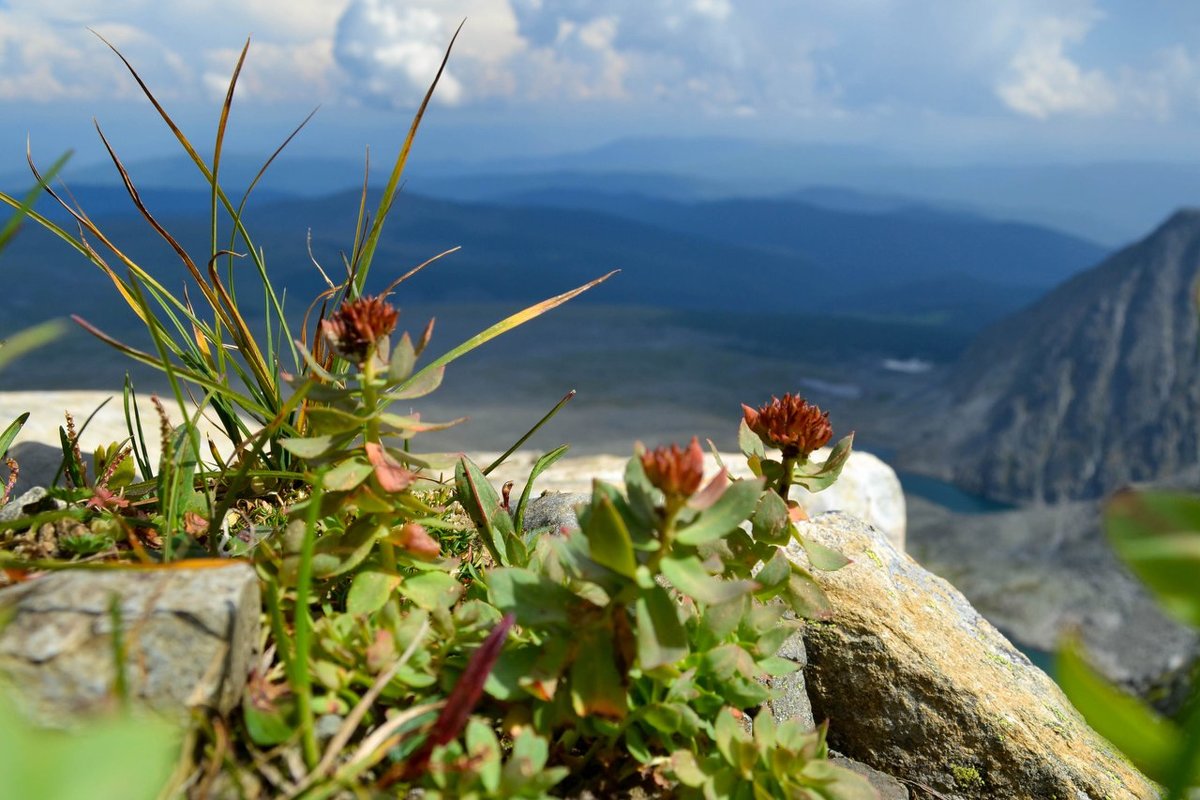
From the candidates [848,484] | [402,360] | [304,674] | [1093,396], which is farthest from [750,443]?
[1093,396]

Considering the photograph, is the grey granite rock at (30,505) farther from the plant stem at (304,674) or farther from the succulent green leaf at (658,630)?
the succulent green leaf at (658,630)

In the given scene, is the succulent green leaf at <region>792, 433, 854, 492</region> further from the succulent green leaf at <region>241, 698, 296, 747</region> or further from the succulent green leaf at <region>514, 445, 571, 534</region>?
the succulent green leaf at <region>241, 698, 296, 747</region>

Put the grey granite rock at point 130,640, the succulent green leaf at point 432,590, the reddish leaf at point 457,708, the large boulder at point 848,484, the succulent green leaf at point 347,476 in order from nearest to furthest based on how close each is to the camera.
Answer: the grey granite rock at point 130,640, the reddish leaf at point 457,708, the succulent green leaf at point 347,476, the succulent green leaf at point 432,590, the large boulder at point 848,484

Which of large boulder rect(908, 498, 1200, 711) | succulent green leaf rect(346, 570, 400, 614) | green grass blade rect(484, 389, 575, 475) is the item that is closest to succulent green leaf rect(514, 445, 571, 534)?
green grass blade rect(484, 389, 575, 475)

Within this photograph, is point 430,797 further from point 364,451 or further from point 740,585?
point 364,451

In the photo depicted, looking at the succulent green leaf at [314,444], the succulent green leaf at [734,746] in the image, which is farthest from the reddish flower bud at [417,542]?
the succulent green leaf at [734,746]

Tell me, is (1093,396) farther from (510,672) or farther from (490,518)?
(510,672)
